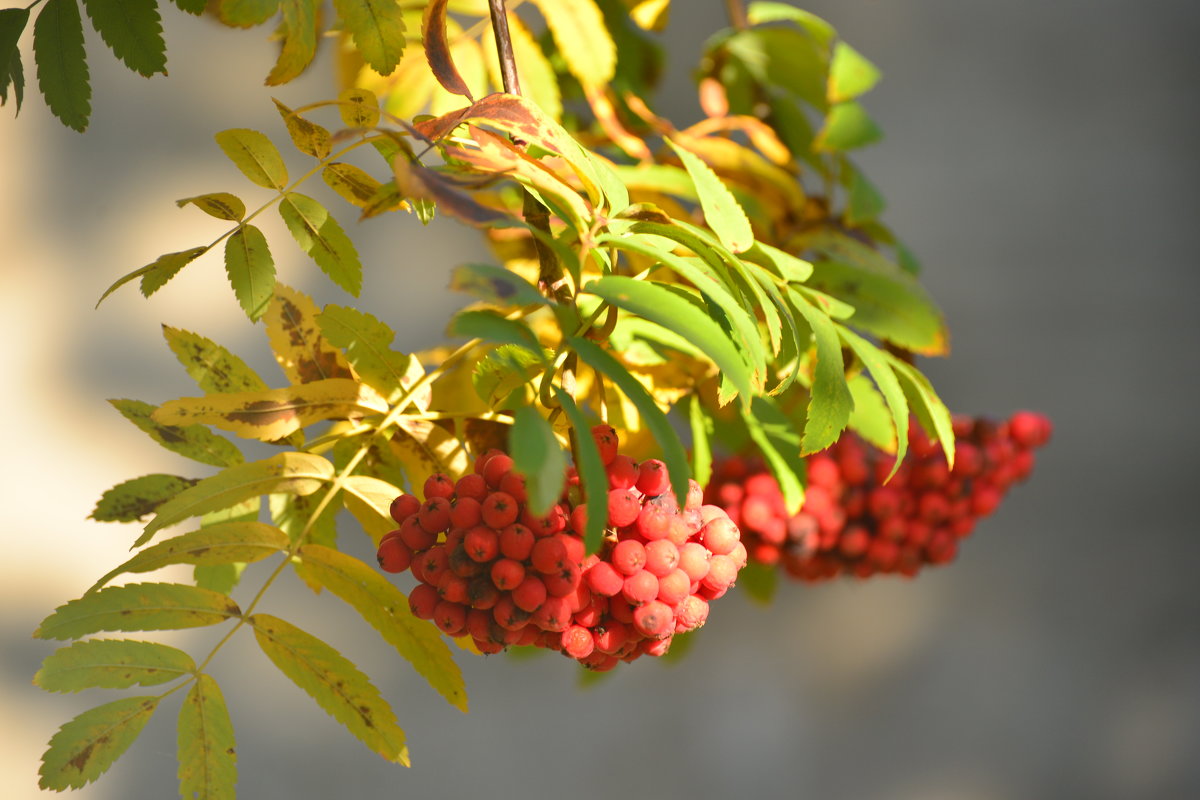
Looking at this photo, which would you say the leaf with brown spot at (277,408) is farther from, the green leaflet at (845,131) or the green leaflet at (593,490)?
the green leaflet at (845,131)

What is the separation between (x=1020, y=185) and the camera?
3.43 feet

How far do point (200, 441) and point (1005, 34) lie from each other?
0.93 meters

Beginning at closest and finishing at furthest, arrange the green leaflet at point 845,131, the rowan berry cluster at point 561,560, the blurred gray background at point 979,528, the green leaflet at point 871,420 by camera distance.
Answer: the rowan berry cluster at point 561,560 → the green leaflet at point 871,420 → the green leaflet at point 845,131 → the blurred gray background at point 979,528

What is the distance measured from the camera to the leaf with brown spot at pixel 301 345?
48 centimetres

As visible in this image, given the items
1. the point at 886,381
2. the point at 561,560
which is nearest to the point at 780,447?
the point at 886,381

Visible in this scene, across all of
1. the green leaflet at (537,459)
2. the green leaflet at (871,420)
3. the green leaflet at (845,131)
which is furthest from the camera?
the green leaflet at (845,131)

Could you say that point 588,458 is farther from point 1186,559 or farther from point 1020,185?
point 1186,559

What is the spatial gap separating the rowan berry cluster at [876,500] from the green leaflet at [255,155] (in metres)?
0.36

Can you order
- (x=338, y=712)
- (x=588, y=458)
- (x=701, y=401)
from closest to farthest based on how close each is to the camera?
(x=588, y=458)
(x=338, y=712)
(x=701, y=401)

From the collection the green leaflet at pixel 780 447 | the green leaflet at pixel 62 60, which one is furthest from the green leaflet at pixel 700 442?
the green leaflet at pixel 62 60

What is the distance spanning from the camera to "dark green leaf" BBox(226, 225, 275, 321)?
0.46 metres

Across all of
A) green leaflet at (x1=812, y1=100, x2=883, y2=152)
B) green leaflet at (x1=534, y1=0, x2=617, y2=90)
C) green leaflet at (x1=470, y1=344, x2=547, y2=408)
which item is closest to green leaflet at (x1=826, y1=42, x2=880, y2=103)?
green leaflet at (x1=812, y1=100, x2=883, y2=152)

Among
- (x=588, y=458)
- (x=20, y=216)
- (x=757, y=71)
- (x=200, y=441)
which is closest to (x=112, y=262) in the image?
(x=20, y=216)

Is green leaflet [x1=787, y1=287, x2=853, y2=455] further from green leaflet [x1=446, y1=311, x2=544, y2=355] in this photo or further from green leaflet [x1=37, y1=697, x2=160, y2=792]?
green leaflet [x1=37, y1=697, x2=160, y2=792]
